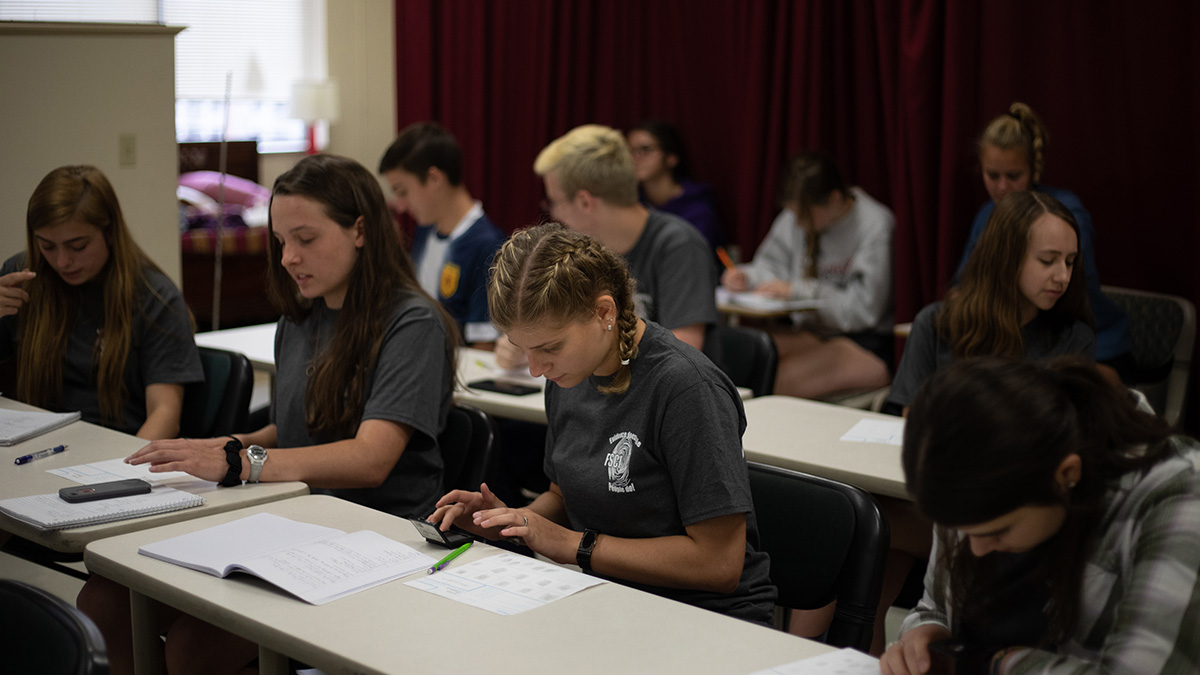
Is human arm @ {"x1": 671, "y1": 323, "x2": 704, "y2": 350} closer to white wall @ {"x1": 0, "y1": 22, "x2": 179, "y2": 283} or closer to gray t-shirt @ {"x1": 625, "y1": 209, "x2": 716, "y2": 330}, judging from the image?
gray t-shirt @ {"x1": 625, "y1": 209, "x2": 716, "y2": 330}

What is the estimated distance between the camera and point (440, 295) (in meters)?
3.97

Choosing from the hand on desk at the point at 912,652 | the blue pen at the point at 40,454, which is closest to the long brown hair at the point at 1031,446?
the hand on desk at the point at 912,652

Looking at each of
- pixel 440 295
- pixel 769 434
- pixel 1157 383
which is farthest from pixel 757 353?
pixel 1157 383

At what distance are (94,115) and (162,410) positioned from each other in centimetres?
101

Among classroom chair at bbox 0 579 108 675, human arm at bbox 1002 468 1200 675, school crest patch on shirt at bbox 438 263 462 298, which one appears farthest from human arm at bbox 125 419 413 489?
school crest patch on shirt at bbox 438 263 462 298

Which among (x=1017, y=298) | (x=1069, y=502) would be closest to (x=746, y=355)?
(x=1017, y=298)

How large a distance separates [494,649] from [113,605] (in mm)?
995

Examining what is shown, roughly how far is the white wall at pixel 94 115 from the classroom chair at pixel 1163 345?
3296 mm

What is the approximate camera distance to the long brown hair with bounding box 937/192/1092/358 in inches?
105

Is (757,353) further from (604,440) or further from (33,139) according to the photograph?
(33,139)

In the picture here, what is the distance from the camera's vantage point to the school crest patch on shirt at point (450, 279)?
3.92 meters

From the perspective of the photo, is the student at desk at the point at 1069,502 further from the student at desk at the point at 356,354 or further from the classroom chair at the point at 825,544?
the student at desk at the point at 356,354

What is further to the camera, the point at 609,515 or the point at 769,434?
the point at 769,434

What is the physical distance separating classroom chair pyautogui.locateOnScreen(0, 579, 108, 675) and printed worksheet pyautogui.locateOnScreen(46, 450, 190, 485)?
2.46 ft
